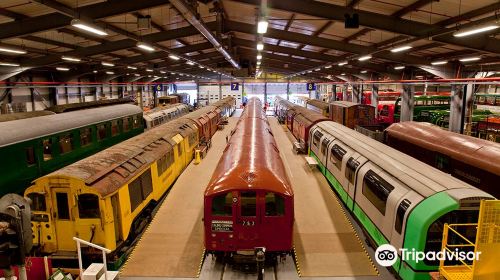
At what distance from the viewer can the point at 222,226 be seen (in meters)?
7.19

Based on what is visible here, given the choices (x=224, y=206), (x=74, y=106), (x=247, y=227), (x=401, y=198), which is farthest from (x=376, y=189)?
(x=74, y=106)

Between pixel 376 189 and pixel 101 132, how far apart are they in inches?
478

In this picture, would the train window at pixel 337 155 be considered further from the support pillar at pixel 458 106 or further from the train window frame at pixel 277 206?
the support pillar at pixel 458 106

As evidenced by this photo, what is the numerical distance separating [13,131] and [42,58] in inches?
508

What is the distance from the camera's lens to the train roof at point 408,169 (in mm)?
6438

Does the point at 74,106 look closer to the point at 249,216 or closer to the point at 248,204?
the point at 248,204

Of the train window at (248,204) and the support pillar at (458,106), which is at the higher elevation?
the support pillar at (458,106)

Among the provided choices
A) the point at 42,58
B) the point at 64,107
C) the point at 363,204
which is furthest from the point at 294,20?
the point at 42,58

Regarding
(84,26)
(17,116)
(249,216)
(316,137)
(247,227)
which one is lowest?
(247,227)

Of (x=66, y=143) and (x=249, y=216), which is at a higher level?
(x=66, y=143)

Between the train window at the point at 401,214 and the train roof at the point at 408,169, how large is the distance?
0.34 m

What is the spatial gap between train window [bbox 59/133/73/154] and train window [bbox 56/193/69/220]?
15.8ft

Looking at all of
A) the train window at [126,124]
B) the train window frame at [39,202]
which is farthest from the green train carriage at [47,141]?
the train window frame at [39,202]

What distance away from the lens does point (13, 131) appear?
9.16 metres
